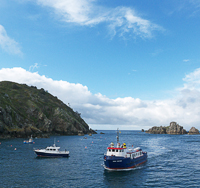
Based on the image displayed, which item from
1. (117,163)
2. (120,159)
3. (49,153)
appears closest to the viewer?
(117,163)

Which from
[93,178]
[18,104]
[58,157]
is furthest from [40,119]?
[93,178]

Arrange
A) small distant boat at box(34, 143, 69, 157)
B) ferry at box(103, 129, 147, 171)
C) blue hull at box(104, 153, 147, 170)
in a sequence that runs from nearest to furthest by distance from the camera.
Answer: blue hull at box(104, 153, 147, 170) → ferry at box(103, 129, 147, 171) → small distant boat at box(34, 143, 69, 157)

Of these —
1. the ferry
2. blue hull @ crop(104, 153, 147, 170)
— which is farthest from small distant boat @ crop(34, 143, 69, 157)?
blue hull @ crop(104, 153, 147, 170)

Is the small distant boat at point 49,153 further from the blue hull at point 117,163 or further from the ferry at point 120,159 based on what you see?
the blue hull at point 117,163

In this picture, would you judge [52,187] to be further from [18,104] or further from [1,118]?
[18,104]

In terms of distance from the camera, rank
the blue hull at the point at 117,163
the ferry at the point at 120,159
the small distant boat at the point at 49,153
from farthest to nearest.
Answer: the small distant boat at the point at 49,153, the ferry at the point at 120,159, the blue hull at the point at 117,163

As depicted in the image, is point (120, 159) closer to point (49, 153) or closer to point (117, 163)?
point (117, 163)

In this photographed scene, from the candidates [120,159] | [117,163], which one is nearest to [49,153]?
[117,163]

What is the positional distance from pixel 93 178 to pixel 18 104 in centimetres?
17501

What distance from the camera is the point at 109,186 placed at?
1602 inches

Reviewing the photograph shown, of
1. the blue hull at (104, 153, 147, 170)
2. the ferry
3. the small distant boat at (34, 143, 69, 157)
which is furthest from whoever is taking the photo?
the small distant boat at (34, 143, 69, 157)

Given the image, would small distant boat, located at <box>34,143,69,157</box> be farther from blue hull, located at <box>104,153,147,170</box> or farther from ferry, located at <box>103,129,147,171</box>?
blue hull, located at <box>104,153,147,170</box>

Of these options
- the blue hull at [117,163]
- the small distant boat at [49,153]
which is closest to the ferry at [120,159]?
the blue hull at [117,163]

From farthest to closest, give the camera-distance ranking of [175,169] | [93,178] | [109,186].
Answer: [175,169] → [93,178] → [109,186]
